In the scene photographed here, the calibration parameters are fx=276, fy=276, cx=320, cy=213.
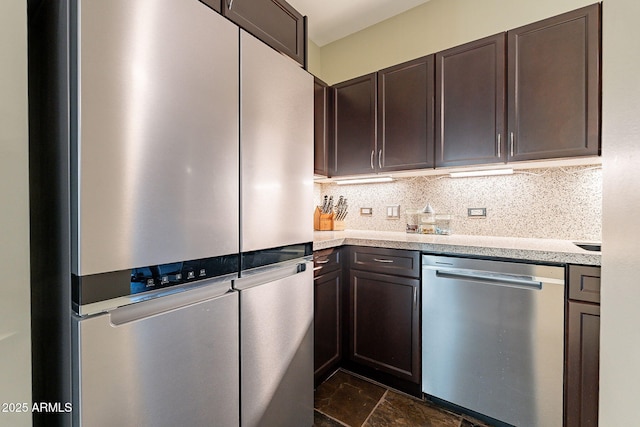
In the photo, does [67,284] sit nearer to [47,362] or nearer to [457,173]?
[47,362]

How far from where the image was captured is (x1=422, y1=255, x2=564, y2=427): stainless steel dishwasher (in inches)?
52.5

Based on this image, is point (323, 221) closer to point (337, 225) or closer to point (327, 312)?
point (337, 225)

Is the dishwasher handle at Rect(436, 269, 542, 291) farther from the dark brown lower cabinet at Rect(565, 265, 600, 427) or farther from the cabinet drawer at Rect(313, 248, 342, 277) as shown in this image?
the cabinet drawer at Rect(313, 248, 342, 277)

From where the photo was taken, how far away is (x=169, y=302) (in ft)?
2.88

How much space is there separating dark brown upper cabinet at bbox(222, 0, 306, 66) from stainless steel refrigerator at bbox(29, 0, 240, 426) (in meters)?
0.14

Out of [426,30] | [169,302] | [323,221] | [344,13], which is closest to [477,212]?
[323,221]

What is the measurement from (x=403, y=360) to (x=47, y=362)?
66.5 inches

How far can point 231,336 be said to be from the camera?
3.45 feet

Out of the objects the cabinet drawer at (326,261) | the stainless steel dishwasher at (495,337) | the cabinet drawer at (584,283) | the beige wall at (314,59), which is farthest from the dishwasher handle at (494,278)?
the beige wall at (314,59)

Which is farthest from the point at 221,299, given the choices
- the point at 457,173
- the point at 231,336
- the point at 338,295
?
the point at 457,173

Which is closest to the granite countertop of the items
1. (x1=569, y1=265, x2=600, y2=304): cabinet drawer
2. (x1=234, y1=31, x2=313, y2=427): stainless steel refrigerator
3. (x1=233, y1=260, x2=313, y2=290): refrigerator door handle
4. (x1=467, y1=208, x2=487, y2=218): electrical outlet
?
(x1=569, y1=265, x2=600, y2=304): cabinet drawer

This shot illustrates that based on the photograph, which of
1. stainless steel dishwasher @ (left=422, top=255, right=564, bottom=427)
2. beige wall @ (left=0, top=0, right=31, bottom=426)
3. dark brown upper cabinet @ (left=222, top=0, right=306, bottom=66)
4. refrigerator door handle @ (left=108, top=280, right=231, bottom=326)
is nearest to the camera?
beige wall @ (left=0, top=0, right=31, bottom=426)

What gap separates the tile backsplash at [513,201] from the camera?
5.65 feet

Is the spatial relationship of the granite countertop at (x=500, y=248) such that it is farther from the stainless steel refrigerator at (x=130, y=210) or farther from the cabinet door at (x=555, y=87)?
the stainless steel refrigerator at (x=130, y=210)
